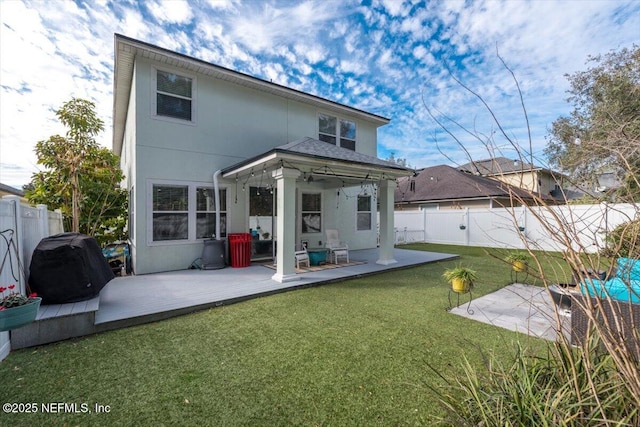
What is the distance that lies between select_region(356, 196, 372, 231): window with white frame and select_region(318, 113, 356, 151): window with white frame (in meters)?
2.27

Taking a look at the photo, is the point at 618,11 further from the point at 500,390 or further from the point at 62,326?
the point at 62,326

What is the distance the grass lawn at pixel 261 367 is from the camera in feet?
7.84

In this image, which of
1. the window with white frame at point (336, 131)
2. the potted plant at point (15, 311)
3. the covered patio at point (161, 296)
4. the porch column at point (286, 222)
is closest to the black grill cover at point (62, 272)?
the covered patio at point (161, 296)

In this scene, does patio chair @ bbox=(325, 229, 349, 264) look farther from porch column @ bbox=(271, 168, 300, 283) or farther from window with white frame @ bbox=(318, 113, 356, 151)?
window with white frame @ bbox=(318, 113, 356, 151)

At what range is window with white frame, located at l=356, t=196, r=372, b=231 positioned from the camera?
38.8 feet

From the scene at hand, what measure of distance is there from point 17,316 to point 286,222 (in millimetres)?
4322

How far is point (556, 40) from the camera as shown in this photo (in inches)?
146

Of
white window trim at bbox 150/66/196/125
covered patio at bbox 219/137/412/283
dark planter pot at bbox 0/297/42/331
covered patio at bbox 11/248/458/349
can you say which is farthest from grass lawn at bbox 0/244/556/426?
white window trim at bbox 150/66/196/125

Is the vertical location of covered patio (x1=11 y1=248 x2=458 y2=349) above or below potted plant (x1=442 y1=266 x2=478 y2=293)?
below

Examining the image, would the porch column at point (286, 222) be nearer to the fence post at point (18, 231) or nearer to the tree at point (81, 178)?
the fence post at point (18, 231)

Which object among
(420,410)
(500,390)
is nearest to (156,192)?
(420,410)

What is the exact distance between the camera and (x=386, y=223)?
8.46 meters

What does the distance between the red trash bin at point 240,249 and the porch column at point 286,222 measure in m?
1.88

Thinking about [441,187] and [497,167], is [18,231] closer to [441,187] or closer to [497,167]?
[497,167]
